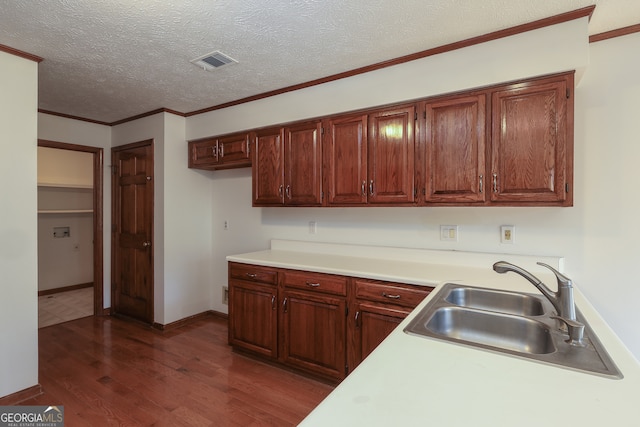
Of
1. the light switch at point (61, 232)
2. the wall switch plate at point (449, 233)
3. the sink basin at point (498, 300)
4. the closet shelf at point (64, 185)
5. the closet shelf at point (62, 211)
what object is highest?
the closet shelf at point (64, 185)

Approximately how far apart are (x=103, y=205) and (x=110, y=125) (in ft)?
3.31

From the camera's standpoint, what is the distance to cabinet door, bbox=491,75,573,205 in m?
1.79

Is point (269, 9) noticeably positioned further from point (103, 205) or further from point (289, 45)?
point (103, 205)

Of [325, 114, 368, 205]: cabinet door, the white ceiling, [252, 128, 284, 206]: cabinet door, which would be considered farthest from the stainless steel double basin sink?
[252, 128, 284, 206]: cabinet door

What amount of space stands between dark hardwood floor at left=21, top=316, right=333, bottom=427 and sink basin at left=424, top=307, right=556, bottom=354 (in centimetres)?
124

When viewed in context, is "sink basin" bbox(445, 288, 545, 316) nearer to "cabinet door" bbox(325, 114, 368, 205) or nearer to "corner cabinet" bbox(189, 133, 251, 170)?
"cabinet door" bbox(325, 114, 368, 205)

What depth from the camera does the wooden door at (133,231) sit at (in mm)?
3598

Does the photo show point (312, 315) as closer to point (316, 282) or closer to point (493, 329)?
point (316, 282)

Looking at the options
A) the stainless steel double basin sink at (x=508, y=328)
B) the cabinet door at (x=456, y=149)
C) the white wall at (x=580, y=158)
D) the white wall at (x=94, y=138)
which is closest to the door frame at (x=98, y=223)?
the white wall at (x=94, y=138)

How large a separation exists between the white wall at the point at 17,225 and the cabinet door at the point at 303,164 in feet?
6.06

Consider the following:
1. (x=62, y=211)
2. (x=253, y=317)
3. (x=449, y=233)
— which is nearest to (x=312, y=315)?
(x=253, y=317)

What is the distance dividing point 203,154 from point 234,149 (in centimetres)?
54

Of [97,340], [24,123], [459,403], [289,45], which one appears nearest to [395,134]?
[289,45]

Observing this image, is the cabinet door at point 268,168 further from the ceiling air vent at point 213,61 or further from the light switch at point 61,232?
the light switch at point 61,232
